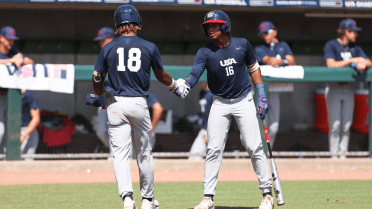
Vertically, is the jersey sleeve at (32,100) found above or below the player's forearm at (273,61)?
below

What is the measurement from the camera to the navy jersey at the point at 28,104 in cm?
760

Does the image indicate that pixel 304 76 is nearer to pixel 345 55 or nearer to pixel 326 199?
pixel 345 55

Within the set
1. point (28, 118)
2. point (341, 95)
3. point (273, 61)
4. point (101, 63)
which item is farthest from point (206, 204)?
point (341, 95)

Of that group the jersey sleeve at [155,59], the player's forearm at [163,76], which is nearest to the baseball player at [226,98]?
the player's forearm at [163,76]

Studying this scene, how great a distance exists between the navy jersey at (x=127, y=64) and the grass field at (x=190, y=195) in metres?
1.26

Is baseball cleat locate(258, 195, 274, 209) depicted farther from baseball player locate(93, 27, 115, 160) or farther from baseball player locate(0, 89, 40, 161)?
baseball player locate(0, 89, 40, 161)

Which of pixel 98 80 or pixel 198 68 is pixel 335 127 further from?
pixel 98 80

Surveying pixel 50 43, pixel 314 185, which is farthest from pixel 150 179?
pixel 50 43

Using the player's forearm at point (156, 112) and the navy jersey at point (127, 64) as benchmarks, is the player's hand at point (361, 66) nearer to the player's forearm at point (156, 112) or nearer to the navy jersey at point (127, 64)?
the player's forearm at point (156, 112)

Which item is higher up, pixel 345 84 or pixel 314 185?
pixel 345 84

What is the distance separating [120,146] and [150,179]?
0.41m

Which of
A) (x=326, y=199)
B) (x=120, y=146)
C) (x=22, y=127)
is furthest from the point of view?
(x=22, y=127)

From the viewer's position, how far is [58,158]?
7770 mm

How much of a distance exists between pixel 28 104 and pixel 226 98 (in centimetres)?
373
